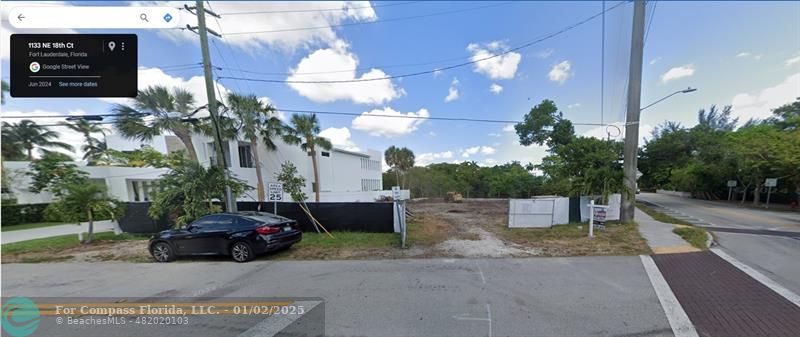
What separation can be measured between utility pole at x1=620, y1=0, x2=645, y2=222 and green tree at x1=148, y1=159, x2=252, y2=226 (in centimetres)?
1449

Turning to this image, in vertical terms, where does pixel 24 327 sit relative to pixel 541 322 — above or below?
below

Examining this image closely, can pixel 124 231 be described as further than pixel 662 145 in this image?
No

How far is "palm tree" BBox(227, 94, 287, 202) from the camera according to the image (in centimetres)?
1712

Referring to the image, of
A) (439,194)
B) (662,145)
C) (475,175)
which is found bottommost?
(439,194)

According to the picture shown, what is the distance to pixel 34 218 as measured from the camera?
627 inches

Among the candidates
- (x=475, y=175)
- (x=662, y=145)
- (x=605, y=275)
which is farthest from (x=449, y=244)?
(x=475, y=175)

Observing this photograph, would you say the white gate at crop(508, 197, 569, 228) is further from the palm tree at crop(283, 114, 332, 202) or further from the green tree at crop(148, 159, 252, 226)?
the palm tree at crop(283, 114, 332, 202)

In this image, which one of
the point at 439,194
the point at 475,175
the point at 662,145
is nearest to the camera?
the point at 662,145

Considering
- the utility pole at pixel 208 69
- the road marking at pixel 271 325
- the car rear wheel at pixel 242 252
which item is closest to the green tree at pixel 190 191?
the utility pole at pixel 208 69

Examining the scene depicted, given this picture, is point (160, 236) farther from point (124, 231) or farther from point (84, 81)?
point (124, 231)

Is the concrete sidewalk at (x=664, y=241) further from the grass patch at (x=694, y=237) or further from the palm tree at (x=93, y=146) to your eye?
the palm tree at (x=93, y=146)

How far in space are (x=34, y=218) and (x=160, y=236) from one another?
1944cm

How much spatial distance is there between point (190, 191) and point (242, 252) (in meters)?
3.80

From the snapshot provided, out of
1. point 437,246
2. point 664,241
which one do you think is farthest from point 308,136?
point 664,241
